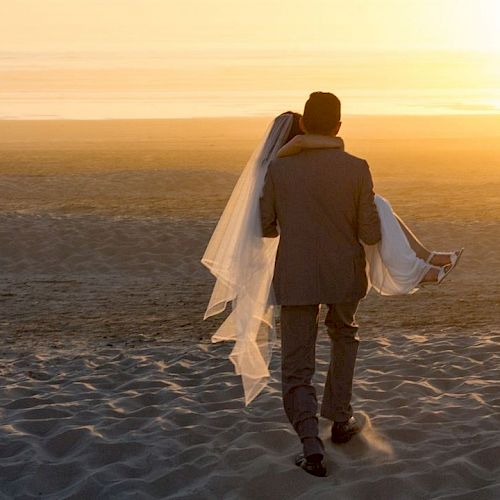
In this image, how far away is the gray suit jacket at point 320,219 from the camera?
543 centimetres

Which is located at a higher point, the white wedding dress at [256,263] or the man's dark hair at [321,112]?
the man's dark hair at [321,112]

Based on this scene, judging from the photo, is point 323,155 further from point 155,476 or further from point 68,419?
point 68,419

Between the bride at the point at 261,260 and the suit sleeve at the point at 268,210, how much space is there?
57mm

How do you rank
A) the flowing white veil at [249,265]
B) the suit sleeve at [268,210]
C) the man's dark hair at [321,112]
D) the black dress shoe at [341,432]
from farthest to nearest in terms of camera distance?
the black dress shoe at [341,432]
the flowing white veil at [249,265]
the suit sleeve at [268,210]
the man's dark hair at [321,112]

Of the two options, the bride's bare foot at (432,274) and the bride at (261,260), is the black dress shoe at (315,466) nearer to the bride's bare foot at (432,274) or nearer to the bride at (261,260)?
the bride at (261,260)

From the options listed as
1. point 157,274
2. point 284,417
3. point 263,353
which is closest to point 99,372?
point 284,417

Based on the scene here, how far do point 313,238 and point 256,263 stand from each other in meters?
0.43

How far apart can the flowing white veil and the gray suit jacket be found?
20cm

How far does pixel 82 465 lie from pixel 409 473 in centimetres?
188

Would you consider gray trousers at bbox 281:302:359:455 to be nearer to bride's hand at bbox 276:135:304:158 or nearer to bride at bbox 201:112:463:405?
bride at bbox 201:112:463:405

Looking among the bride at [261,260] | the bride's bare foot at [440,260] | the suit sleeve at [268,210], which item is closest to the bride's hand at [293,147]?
the bride at [261,260]

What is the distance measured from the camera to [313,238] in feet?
18.0

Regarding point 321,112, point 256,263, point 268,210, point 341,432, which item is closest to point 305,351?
point 256,263

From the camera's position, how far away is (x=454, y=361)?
811cm
